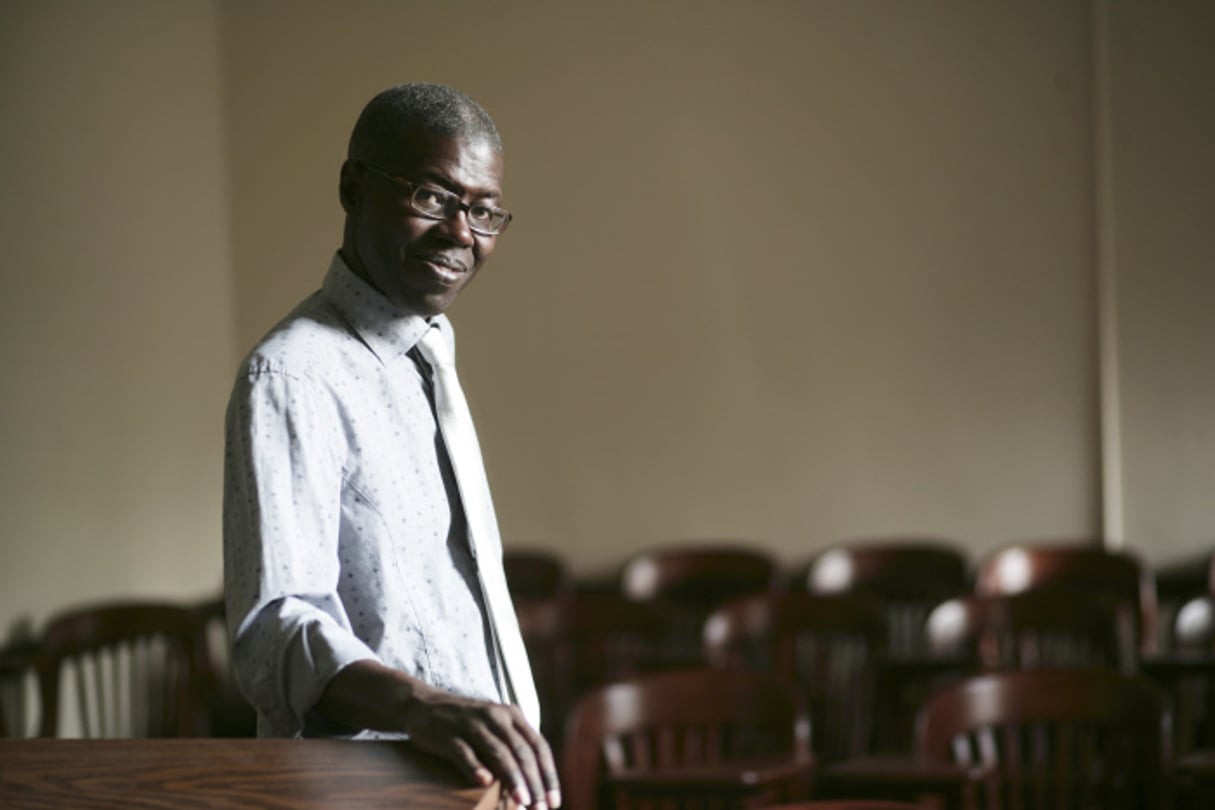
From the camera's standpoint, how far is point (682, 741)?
9.64 feet

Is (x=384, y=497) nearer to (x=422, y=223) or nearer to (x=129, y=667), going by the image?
(x=422, y=223)

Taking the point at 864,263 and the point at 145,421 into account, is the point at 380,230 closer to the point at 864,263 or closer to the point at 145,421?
the point at 145,421

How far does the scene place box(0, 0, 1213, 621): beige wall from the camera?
5035 mm

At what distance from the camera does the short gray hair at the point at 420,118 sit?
1.38m

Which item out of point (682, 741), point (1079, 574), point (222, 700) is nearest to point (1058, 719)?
point (682, 741)

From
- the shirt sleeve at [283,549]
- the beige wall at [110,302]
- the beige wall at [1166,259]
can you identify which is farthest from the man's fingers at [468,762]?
the beige wall at [1166,259]

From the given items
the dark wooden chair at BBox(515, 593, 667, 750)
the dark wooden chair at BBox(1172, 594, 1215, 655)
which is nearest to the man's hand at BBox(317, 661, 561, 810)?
the dark wooden chair at BBox(515, 593, 667, 750)

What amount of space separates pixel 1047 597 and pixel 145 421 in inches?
125

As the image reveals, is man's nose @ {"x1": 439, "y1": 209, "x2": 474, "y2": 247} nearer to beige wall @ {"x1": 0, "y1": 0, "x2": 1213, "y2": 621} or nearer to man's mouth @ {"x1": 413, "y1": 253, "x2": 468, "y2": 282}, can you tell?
man's mouth @ {"x1": 413, "y1": 253, "x2": 468, "y2": 282}

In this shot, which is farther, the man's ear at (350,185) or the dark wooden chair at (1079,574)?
the dark wooden chair at (1079,574)

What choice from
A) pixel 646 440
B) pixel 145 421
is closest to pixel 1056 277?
pixel 646 440

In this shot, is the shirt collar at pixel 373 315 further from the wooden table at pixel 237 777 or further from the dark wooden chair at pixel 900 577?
the dark wooden chair at pixel 900 577

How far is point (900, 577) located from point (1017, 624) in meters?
1.21

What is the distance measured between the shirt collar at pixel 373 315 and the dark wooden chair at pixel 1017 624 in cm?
267
